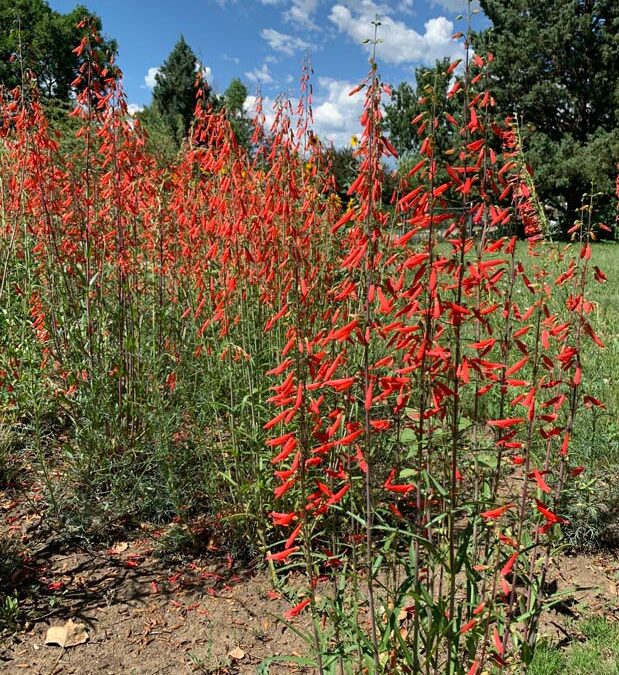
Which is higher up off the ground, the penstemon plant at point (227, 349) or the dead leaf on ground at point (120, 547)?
the penstemon plant at point (227, 349)

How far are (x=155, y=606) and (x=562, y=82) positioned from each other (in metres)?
26.2

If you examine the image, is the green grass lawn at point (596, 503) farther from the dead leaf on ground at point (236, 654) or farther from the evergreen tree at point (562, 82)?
the evergreen tree at point (562, 82)

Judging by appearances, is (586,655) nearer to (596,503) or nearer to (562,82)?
(596,503)

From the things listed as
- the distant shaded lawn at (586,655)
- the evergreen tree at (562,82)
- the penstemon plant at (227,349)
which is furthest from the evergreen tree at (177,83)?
the distant shaded lawn at (586,655)

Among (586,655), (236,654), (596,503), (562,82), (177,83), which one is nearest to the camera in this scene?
(586,655)

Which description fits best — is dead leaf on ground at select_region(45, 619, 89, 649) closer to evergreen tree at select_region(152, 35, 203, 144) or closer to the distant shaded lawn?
the distant shaded lawn

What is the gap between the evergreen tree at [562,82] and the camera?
2208 cm

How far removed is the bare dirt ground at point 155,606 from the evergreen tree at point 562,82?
21.2m

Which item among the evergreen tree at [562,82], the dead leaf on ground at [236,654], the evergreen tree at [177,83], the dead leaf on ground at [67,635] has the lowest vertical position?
the dead leaf on ground at [236,654]

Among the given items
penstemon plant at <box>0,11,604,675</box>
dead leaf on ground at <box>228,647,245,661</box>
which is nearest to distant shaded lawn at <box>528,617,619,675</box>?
penstemon plant at <box>0,11,604,675</box>

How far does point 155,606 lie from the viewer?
2.95 m

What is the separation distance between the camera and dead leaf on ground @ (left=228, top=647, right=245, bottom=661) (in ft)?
8.63

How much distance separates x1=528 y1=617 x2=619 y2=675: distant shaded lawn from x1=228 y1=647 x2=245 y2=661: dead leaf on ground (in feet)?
4.00

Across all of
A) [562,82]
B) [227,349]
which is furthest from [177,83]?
[227,349]
